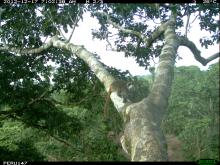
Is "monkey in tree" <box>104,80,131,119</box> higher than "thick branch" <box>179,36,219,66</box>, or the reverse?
"thick branch" <box>179,36,219,66</box>

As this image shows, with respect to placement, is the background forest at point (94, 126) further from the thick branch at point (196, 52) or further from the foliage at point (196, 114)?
the thick branch at point (196, 52)

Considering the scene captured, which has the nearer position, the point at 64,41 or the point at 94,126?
the point at 64,41

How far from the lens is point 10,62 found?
22.6 feet

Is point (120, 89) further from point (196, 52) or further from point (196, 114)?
point (196, 114)

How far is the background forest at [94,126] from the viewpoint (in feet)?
23.9

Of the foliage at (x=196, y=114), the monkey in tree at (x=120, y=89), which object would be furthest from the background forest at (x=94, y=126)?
the monkey in tree at (x=120, y=89)

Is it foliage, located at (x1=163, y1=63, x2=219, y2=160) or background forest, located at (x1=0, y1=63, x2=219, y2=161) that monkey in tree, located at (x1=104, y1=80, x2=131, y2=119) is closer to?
Result: background forest, located at (x1=0, y1=63, x2=219, y2=161)

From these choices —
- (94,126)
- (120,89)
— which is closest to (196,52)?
(120,89)

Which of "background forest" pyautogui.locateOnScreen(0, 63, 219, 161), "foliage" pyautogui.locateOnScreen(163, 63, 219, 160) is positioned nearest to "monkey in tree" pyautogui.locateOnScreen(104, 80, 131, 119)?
"background forest" pyautogui.locateOnScreen(0, 63, 219, 161)

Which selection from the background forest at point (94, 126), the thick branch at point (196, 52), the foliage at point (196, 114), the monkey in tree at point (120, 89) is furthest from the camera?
the foliage at point (196, 114)

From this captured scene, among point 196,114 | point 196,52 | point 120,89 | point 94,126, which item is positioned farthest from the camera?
point 196,114

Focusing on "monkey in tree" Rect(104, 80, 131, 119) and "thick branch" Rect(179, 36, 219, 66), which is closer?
"monkey in tree" Rect(104, 80, 131, 119)

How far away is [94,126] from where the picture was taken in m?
13.2

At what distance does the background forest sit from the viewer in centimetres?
728
